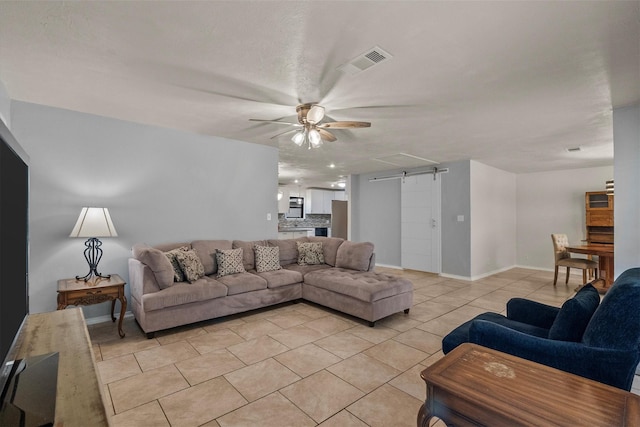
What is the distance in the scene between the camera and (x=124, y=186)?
3627mm

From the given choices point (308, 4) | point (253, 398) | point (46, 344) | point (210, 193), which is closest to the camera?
point (46, 344)

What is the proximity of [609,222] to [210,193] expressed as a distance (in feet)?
25.0

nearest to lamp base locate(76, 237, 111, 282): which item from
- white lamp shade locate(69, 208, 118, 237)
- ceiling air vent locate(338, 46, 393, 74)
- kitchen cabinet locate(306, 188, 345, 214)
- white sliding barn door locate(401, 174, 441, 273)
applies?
white lamp shade locate(69, 208, 118, 237)

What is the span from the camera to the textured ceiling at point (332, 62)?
1.69m

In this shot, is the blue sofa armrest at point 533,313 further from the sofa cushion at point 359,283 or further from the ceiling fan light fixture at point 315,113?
the ceiling fan light fixture at point 315,113

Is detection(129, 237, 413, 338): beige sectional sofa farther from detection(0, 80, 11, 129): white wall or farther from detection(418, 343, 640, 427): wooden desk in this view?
detection(418, 343, 640, 427): wooden desk

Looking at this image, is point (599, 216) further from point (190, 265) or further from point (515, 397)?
point (190, 265)

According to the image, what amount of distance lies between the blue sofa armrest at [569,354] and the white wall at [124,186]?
3.75 m

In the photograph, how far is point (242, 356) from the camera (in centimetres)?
263

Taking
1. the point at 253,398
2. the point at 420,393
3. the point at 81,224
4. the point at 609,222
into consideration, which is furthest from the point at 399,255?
the point at 81,224

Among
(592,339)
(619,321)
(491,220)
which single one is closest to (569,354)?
(592,339)

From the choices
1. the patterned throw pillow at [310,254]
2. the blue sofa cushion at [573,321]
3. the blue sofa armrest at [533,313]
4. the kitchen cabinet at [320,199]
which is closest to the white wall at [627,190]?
the blue sofa armrest at [533,313]

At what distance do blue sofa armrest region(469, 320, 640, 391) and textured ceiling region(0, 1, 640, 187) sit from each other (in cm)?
180

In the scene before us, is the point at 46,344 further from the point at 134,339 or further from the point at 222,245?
the point at 222,245
